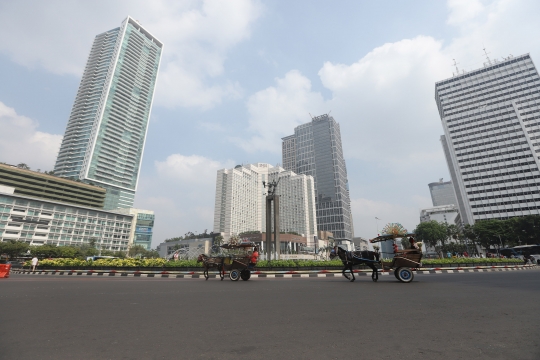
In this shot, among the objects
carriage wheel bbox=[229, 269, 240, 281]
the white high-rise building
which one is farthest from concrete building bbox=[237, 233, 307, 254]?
carriage wheel bbox=[229, 269, 240, 281]

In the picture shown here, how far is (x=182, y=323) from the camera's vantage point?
460cm

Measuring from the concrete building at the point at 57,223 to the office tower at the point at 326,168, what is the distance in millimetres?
106100

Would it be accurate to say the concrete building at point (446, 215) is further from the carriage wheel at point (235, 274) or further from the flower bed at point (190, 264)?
the carriage wheel at point (235, 274)

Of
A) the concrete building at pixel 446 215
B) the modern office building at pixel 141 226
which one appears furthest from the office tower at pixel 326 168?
the modern office building at pixel 141 226

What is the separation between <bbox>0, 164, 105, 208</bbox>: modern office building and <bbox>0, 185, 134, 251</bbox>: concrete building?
6.14 meters

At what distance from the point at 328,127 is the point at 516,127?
88.6 metres

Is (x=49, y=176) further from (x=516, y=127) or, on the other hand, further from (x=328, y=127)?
(x=516, y=127)

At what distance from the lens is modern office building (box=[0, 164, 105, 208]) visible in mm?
103562

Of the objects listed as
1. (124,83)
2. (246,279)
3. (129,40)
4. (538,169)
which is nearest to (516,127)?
(538,169)

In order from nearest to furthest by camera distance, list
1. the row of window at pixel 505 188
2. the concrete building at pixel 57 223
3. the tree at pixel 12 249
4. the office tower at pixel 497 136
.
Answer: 1. the tree at pixel 12 249
2. the concrete building at pixel 57 223
3. the row of window at pixel 505 188
4. the office tower at pixel 497 136

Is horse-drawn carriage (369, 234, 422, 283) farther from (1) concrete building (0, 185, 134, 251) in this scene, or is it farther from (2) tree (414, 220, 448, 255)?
(1) concrete building (0, 185, 134, 251)

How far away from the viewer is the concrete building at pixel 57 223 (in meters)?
89.1

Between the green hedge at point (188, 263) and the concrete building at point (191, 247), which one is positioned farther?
the concrete building at point (191, 247)

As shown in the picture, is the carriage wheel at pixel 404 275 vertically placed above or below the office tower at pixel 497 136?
below
